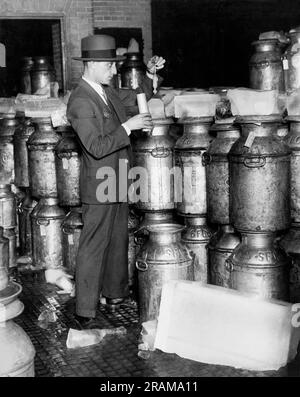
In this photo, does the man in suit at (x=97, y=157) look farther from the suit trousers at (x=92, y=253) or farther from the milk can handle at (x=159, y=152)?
the milk can handle at (x=159, y=152)

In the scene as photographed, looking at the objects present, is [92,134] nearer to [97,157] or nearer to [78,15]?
[97,157]

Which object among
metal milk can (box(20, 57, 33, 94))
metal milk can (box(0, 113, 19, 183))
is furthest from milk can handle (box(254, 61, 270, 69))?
metal milk can (box(20, 57, 33, 94))

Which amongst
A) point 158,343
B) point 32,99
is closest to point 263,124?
point 158,343

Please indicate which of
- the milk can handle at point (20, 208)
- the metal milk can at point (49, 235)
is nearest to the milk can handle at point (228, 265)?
the metal milk can at point (49, 235)

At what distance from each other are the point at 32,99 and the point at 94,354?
145 inches

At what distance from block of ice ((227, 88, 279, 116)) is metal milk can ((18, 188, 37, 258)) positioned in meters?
3.29

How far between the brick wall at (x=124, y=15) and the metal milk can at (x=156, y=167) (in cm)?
529

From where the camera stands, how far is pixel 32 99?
7133 mm

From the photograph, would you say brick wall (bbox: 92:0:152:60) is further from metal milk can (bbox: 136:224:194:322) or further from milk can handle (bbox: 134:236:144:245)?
metal milk can (bbox: 136:224:194:322)

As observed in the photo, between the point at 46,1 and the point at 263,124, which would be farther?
the point at 46,1

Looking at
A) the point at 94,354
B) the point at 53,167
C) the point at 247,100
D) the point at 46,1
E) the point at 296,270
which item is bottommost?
the point at 94,354

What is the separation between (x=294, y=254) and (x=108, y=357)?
65.2 inches

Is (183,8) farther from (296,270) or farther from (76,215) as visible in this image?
(296,270)

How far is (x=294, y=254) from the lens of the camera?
189 inches
